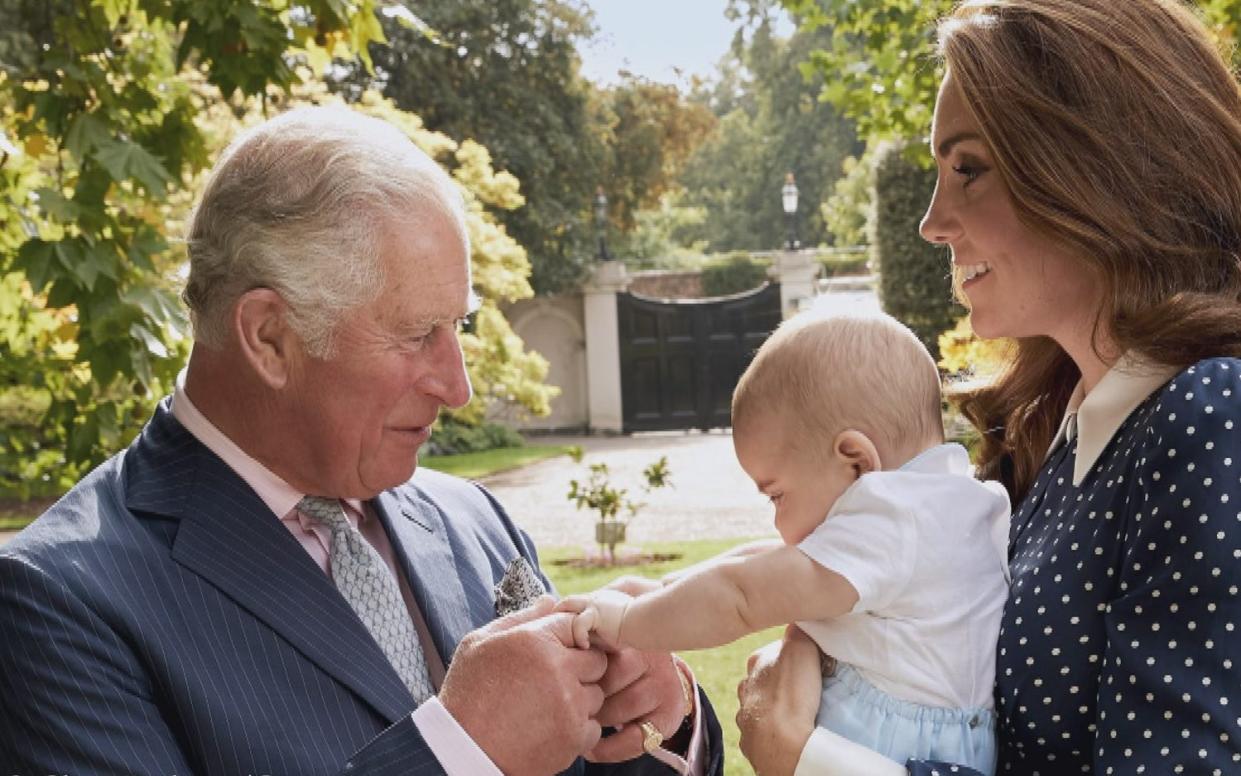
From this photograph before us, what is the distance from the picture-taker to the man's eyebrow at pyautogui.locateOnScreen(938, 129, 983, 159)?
2.04m

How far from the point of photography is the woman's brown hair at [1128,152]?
188 cm

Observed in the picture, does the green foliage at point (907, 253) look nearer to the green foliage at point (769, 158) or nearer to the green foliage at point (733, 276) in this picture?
the green foliage at point (733, 276)

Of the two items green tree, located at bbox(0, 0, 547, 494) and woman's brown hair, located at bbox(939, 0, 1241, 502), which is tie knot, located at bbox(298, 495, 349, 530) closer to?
woman's brown hair, located at bbox(939, 0, 1241, 502)

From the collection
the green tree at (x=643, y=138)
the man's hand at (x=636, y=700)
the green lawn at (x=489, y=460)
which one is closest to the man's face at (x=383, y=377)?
the man's hand at (x=636, y=700)

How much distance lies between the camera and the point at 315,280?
2.32 meters

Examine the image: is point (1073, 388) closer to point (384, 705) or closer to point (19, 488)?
point (384, 705)

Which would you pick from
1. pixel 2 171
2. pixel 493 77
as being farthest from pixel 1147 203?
pixel 493 77

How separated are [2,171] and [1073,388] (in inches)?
148

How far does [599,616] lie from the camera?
2.15 meters

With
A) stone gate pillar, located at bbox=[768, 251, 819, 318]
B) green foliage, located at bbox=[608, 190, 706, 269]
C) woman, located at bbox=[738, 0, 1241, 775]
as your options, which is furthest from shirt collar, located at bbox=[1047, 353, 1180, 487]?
green foliage, located at bbox=[608, 190, 706, 269]

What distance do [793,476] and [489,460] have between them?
58.8 feet

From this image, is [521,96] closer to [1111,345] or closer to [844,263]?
[844,263]

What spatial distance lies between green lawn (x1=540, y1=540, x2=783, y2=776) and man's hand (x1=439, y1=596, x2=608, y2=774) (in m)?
1.93

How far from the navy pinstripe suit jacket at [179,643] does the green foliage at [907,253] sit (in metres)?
14.3
